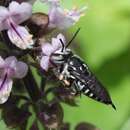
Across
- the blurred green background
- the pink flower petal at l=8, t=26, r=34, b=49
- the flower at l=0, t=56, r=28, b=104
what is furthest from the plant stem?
the blurred green background

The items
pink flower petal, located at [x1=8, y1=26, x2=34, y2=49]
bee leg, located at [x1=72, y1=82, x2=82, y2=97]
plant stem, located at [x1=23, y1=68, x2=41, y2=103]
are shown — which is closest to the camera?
pink flower petal, located at [x1=8, y1=26, x2=34, y2=49]

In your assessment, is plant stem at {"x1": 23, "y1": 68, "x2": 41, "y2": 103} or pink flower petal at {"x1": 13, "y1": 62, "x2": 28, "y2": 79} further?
plant stem at {"x1": 23, "y1": 68, "x2": 41, "y2": 103}

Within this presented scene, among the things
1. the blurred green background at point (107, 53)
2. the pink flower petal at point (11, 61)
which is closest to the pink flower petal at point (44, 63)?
the pink flower petal at point (11, 61)

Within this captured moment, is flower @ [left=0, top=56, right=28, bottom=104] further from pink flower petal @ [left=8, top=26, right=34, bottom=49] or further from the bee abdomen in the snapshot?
the bee abdomen

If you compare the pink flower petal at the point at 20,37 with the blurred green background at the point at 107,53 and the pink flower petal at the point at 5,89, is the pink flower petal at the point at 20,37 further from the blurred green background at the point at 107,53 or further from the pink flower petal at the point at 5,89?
the blurred green background at the point at 107,53

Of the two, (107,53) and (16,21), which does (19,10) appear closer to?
(16,21)

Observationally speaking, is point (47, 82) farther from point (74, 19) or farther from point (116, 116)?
point (116, 116)

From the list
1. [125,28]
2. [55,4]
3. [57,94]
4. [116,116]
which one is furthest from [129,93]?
[55,4]

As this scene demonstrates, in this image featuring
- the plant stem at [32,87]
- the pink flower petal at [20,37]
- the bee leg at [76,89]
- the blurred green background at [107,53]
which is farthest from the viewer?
the blurred green background at [107,53]
